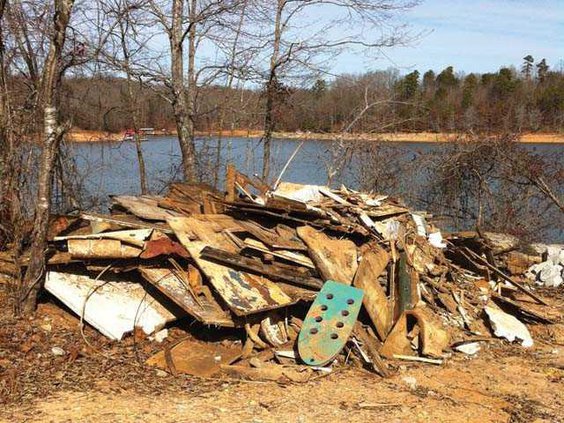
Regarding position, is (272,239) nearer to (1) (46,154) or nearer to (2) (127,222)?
(2) (127,222)

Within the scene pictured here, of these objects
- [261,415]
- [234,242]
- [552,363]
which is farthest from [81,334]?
[552,363]

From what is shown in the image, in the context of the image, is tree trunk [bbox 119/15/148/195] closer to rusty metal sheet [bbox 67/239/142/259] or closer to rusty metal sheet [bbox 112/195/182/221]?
rusty metal sheet [bbox 112/195/182/221]

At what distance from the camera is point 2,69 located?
7.17 m

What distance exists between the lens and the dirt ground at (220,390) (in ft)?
14.4

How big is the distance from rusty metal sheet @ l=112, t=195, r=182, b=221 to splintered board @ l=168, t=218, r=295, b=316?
2.32ft

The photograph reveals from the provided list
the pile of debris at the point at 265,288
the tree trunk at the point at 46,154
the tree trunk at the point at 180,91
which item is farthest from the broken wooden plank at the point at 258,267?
the tree trunk at the point at 180,91

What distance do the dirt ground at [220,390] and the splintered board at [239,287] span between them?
787 millimetres

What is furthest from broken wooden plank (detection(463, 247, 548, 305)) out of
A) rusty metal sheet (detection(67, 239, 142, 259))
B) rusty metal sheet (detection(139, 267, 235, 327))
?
rusty metal sheet (detection(67, 239, 142, 259))

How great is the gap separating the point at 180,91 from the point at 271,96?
207cm

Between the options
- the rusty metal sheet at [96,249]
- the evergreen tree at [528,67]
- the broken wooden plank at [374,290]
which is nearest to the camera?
the rusty metal sheet at [96,249]

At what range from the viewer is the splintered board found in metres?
5.64

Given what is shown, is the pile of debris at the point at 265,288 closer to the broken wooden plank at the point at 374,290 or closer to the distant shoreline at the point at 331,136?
the broken wooden plank at the point at 374,290

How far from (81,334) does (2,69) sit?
3472 millimetres

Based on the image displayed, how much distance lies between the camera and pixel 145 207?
7.24 meters
